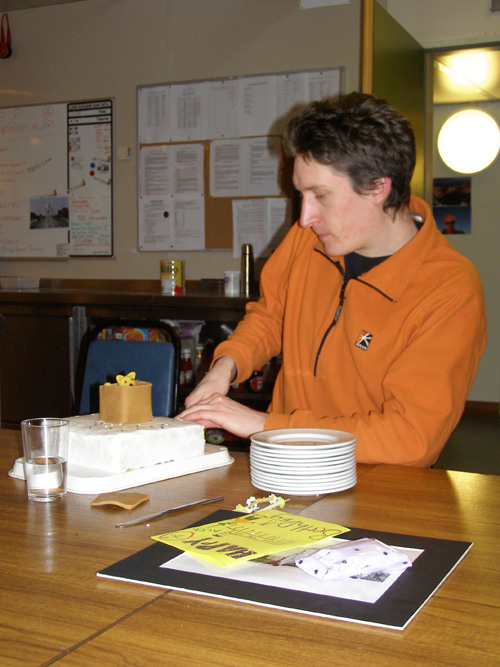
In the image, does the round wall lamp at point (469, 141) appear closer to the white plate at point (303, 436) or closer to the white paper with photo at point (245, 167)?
the white paper with photo at point (245, 167)

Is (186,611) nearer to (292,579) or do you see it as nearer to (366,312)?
(292,579)

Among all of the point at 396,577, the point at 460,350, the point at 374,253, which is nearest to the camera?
the point at 396,577

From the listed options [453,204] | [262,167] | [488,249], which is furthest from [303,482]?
[453,204]

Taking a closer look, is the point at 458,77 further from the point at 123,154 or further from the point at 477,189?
the point at 123,154

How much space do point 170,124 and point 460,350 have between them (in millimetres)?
2876

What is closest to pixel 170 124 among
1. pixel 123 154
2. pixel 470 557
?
pixel 123 154

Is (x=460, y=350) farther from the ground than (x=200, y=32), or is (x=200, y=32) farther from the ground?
(x=200, y=32)

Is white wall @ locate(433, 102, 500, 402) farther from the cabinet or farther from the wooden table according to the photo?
the wooden table

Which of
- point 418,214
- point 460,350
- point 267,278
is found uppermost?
point 418,214

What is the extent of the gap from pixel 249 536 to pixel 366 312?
848 mm

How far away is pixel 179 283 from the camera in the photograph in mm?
3658

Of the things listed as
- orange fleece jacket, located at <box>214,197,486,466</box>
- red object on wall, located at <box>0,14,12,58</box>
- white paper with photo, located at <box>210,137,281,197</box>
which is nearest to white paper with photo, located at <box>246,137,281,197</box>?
white paper with photo, located at <box>210,137,281,197</box>

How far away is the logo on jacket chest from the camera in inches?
64.7

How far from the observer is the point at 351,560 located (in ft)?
2.70
